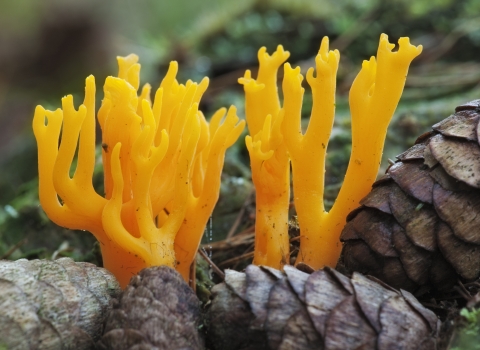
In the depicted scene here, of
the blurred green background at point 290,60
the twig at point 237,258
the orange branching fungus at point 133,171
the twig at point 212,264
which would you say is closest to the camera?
the orange branching fungus at point 133,171

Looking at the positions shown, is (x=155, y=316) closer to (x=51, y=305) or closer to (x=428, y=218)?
(x=51, y=305)

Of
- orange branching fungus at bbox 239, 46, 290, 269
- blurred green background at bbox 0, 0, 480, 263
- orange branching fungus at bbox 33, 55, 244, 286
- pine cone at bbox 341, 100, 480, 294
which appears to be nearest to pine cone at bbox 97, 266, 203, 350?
orange branching fungus at bbox 33, 55, 244, 286

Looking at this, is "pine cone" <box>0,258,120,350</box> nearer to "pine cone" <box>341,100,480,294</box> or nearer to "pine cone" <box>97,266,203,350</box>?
"pine cone" <box>97,266,203,350</box>

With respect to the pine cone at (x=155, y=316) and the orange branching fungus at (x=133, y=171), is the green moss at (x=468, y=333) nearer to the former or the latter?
the pine cone at (x=155, y=316)

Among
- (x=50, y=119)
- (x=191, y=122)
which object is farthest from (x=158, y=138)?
(x=50, y=119)

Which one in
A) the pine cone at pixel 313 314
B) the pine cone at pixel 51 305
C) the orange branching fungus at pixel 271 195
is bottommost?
the pine cone at pixel 51 305

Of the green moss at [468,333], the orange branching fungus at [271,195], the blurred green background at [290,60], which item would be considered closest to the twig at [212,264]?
the orange branching fungus at [271,195]
